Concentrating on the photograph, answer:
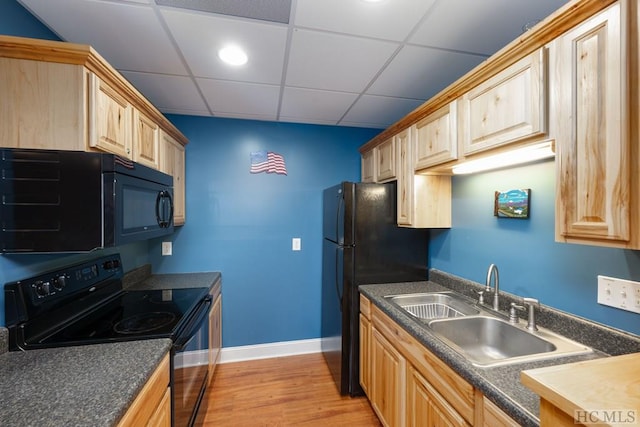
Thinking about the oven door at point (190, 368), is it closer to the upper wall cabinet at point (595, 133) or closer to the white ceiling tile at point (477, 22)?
the upper wall cabinet at point (595, 133)

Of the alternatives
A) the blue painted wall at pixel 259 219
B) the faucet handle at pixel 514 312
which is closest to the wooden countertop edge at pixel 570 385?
the faucet handle at pixel 514 312

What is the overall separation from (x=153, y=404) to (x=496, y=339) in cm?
170

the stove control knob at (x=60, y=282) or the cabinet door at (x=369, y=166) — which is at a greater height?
the cabinet door at (x=369, y=166)

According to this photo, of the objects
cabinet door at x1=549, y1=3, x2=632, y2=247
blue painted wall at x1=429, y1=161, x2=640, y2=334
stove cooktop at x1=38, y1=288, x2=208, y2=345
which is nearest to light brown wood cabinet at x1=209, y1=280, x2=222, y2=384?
stove cooktop at x1=38, y1=288, x2=208, y2=345

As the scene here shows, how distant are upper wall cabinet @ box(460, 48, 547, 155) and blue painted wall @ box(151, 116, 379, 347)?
64.2 inches

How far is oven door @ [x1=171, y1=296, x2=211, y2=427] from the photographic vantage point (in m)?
1.27

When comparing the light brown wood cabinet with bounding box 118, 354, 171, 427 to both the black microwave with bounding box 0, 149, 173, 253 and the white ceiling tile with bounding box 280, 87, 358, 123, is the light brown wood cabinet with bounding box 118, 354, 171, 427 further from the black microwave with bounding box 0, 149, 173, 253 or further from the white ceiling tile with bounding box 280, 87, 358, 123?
the white ceiling tile with bounding box 280, 87, 358, 123

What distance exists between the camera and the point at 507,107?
1.13m

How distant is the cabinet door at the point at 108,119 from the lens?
118 cm

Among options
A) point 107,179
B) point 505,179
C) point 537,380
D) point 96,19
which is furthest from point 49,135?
point 505,179

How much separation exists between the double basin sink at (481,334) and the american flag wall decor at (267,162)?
165cm

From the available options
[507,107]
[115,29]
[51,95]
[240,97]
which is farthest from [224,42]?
[507,107]

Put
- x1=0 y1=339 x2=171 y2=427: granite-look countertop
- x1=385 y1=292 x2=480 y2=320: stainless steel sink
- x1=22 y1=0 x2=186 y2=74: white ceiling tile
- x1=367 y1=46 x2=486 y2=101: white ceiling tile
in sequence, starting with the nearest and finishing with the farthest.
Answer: x1=0 y1=339 x2=171 y2=427: granite-look countertop → x1=22 y1=0 x2=186 y2=74: white ceiling tile → x1=367 y1=46 x2=486 y2=101: white ceiling tile → x1=385 y1=292 x2=480 y2=320: stainless steel sink

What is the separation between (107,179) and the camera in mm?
1146
